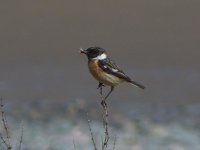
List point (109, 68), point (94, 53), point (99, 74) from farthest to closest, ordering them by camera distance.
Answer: point (109, 68), point (99, 74), point (94, 53)

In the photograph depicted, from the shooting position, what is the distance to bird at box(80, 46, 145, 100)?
33.6 ft

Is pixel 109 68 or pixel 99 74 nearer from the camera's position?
pixel 99 74

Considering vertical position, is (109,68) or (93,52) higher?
(109,68)

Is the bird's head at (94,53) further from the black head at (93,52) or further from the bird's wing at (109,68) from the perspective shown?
the bird's wing at (109,68)

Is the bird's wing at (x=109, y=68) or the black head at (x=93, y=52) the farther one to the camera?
the bird's wing at (x=109, y=68)

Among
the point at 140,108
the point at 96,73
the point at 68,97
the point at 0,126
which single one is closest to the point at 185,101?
the point at 140,108

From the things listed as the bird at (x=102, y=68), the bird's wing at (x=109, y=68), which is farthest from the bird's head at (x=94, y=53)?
the bird's wing at (x=109, y=68)

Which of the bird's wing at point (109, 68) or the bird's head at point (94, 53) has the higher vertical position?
the bird's wing at point (109, 68)

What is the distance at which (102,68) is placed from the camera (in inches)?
410

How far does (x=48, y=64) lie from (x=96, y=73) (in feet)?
33.7

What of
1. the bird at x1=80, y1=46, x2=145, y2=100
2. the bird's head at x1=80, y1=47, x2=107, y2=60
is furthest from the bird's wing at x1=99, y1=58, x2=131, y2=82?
the bird's head at x1=80, y1=47, x2=107, y2=60

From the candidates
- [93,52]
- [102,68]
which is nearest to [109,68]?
[102,68]

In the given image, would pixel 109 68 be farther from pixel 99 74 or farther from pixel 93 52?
Answer: pixel 93 52

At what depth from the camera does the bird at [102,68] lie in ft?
33.6
